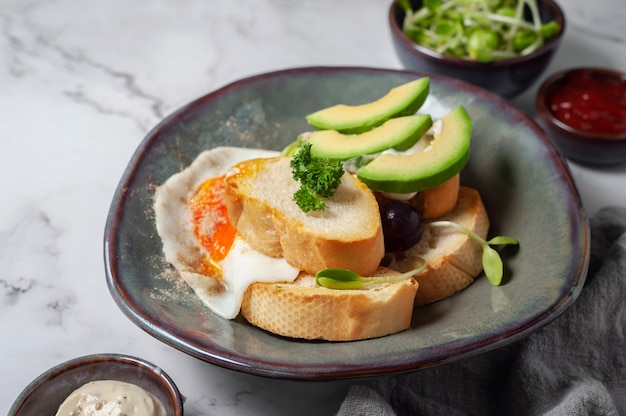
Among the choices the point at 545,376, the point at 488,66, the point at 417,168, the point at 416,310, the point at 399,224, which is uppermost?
the point at 417,168

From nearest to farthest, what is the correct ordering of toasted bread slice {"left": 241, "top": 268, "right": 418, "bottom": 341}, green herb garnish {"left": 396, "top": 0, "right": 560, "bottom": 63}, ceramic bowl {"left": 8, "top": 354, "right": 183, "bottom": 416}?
ceramic bowl {"left": 8, "top": 354, "right": 183, "bottom": 416}, toasted bread slice {"left": 241, "top": 268, "right": 418, "bottom": 341}, green herb garnish {"left": 396, "top": 0, "right": 560, "bottom": 63}

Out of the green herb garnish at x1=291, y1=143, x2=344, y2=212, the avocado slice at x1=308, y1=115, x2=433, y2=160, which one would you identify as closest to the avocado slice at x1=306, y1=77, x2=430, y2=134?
the avocado slice at x1=308, y1=115, x2=433, y2=160

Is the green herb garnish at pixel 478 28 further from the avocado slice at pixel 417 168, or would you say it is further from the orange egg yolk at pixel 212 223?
the orange egg yolk at pixel 212 223

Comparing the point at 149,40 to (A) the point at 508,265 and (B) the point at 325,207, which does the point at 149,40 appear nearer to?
(B) the point at 325,207

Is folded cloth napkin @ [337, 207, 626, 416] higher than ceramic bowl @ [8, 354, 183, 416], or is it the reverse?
ceramic bowl @ [8, 354, 183, 416]

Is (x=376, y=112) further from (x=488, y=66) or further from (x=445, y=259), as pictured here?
(x=488, y=66)

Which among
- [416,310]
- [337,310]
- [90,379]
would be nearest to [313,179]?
[337,310]

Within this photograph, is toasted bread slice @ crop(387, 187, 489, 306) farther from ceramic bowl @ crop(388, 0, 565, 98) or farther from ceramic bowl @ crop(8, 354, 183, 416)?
ceramic bowl @ crop(388, 0, 565, 98)
